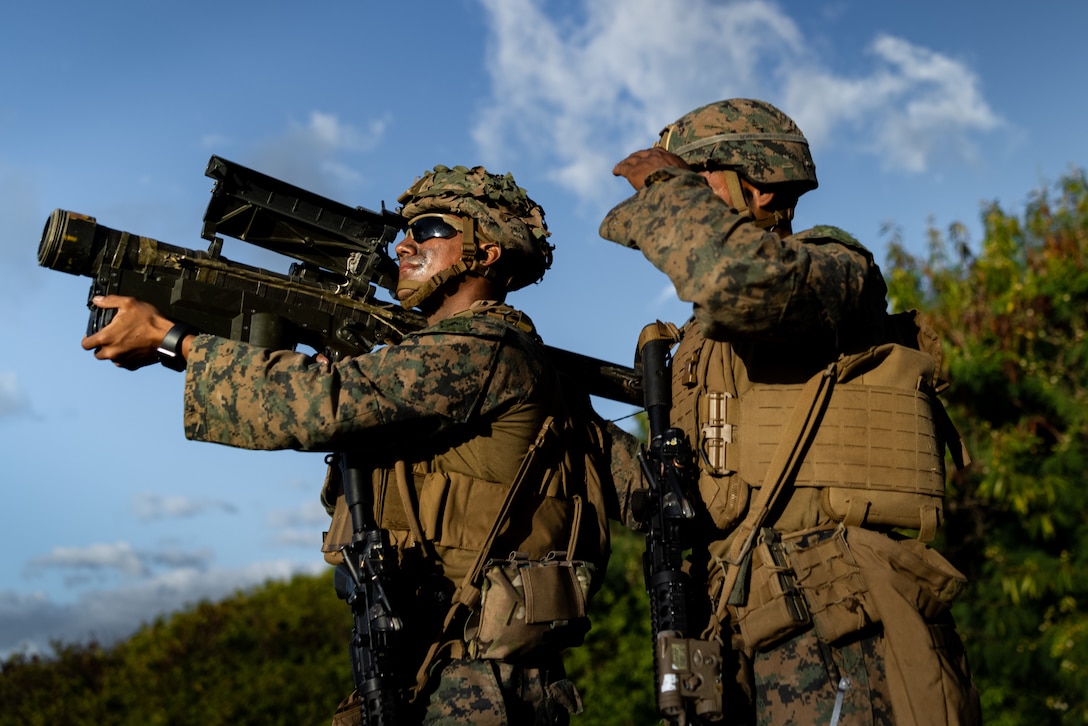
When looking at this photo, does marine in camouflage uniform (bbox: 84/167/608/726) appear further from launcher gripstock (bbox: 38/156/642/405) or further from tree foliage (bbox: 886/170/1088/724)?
tree foliage (bbox: 886/170/1088/724)

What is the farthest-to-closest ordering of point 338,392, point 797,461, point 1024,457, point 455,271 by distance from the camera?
1. point 1024,457
2. point 455,271
3. point 338,392
4. point 797,461

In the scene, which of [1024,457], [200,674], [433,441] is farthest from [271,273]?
[200,674]

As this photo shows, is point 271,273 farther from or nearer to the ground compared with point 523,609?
farther from the ground

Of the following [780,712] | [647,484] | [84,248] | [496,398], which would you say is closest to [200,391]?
[84,248]

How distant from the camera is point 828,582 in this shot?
3689mm

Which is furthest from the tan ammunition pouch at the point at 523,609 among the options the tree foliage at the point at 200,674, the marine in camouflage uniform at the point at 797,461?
the tree foliage at the point at 200,674

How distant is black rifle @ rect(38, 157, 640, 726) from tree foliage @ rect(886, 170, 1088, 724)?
9.44m

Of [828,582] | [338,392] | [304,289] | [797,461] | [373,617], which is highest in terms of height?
[304,289]

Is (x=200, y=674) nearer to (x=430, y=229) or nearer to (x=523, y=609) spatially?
(x=430, y=229)

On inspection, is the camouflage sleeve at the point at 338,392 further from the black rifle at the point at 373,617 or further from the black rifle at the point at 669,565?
the black rifle at the point at 669,565

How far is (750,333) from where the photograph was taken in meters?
3.68

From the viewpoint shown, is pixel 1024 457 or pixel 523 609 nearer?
pixel 523 609

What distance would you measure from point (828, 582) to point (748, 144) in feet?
5.41

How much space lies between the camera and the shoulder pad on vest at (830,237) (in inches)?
154
